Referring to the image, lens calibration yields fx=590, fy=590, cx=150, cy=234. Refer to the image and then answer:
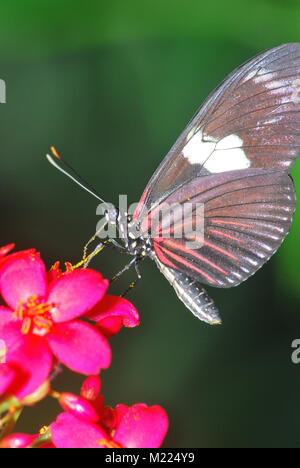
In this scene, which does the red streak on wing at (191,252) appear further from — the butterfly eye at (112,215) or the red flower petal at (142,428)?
the red flower petal at (142,428)

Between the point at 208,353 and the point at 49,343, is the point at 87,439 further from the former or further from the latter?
the point at 208,353

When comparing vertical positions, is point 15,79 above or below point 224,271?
above

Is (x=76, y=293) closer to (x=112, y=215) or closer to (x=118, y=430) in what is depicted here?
(x=118, y=430)

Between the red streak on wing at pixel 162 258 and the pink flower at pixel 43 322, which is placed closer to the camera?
the pink flower at pixel 43 322

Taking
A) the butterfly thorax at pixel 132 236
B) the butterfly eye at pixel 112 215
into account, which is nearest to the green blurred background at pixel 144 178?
the butterfly thorax at pixel 132 236

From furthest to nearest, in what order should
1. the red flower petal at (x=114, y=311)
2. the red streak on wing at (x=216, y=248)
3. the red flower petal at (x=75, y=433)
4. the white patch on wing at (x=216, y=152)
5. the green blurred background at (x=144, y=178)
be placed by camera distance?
1. the green blurred background at (x=144, y=178)
2. the red streak on wing at (x=216, y=248)
3. the white patch on wing at (x=216, y=152)
4. the red flower petal at (x=114, y=311)
5. the red flower petal at (x=75, y=433)

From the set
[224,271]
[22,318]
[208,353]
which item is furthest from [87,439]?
[208,353]

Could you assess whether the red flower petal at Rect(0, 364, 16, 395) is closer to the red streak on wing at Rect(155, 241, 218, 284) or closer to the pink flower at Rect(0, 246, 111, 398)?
the pink flower at Rect(0, 246, 111, 398)
